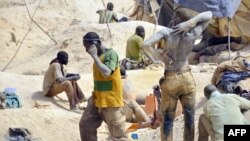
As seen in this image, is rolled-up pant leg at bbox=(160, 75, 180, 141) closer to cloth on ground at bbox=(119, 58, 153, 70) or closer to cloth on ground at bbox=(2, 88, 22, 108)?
cloth on ground at bbox=(2, 88, 22, 108)

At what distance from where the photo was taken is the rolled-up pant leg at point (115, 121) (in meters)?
7.74

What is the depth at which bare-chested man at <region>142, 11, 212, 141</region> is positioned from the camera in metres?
7.89

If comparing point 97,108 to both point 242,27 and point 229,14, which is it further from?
point 242,27

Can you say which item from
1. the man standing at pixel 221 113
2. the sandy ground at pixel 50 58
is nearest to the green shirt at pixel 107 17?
the sandy ground at pixel 50 58

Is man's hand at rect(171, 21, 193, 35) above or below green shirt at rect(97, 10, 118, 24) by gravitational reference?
below

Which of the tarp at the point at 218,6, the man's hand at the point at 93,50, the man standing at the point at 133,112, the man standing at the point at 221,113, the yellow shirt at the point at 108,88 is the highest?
the tarp at the point at 218,6

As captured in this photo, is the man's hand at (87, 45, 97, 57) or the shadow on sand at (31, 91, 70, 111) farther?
the shadow on sand at (31, 91, 70, 111)

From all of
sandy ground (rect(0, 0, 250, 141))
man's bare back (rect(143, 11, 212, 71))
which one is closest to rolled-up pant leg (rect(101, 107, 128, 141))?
man's bare back (rect(143, 11, 212, 71))

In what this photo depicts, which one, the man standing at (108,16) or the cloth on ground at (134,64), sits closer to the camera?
the cloth on ground at (134,64)

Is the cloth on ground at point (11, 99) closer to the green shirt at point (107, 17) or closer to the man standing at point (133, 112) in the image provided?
the man standing at point (133, 112)

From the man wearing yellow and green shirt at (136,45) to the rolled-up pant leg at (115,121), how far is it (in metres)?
6.79

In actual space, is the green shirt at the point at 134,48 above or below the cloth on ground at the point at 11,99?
above

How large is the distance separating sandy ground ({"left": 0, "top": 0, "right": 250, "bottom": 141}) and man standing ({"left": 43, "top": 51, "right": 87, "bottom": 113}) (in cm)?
19

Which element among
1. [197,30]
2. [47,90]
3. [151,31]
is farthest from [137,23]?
[197,30]
